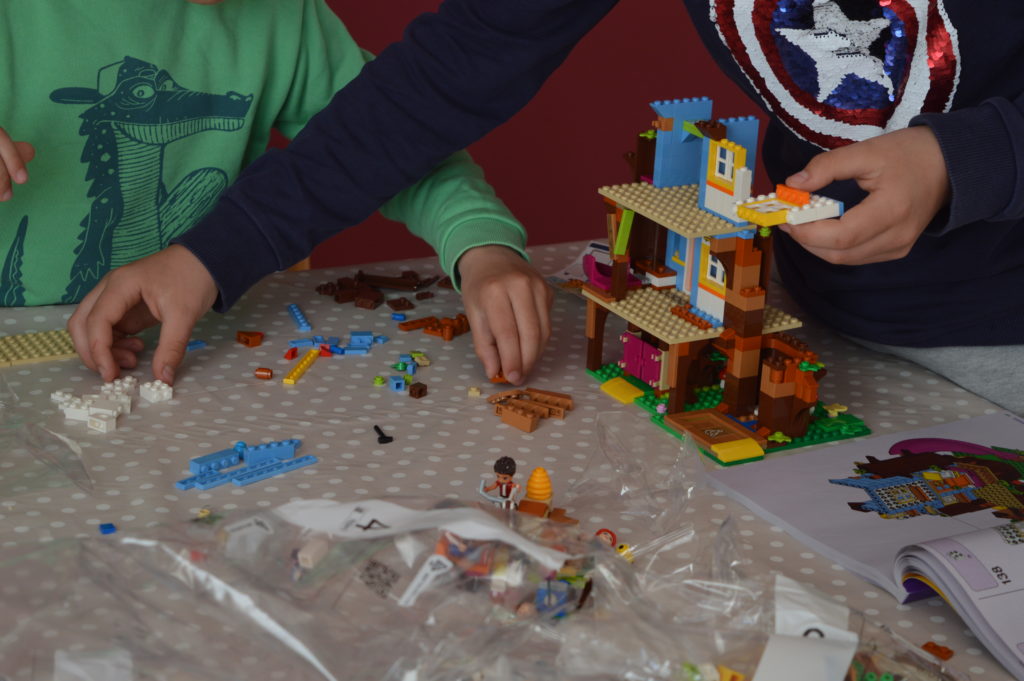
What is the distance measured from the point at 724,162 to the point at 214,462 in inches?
16.0

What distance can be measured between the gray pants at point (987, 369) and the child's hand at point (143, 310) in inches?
23.6

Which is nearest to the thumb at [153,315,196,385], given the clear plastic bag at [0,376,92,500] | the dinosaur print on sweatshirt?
the clear plastic bag at [0,376,92,500]

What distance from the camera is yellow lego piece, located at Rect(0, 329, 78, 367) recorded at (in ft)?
2.96

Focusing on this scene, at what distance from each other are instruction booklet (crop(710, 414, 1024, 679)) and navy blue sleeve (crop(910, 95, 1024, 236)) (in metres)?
0.17

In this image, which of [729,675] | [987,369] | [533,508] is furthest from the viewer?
[987,369]

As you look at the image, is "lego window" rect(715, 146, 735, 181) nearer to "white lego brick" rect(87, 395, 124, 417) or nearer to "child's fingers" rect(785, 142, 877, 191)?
"child's fingers" rect(785, 142, 877, 191)

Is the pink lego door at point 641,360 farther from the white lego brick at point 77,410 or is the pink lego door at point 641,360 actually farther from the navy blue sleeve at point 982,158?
the white lego brick at point 77,410

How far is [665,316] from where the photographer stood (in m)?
0.84

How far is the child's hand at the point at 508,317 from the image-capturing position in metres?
0.89

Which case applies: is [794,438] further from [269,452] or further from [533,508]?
[269,452]

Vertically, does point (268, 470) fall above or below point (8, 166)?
below

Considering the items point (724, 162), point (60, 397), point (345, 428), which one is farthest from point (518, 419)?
point (60, 397)

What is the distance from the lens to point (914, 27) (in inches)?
32.2

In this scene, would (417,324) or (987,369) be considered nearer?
(987,369)
